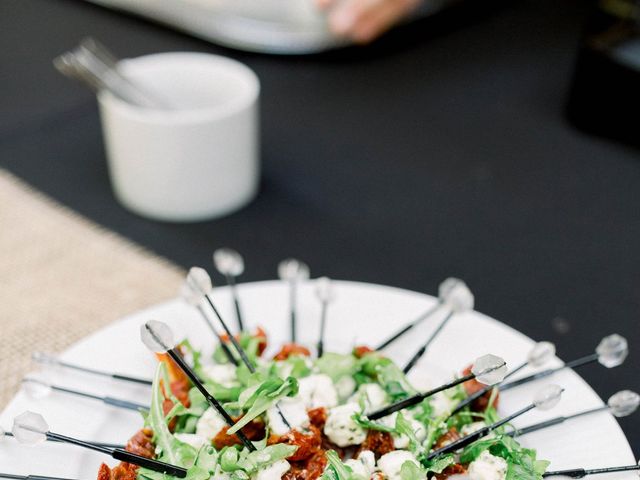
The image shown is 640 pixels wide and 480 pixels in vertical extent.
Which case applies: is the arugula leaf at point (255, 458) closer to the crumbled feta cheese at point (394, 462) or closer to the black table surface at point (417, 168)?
the crumbled feta cheese at point (394, 462)

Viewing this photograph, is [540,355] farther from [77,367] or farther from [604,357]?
[77,367]

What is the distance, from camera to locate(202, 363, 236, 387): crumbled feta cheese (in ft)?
1.70

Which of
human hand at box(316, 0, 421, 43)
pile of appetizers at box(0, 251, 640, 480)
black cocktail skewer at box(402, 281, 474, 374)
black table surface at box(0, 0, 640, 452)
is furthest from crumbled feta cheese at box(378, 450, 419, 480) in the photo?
human hand at box(316, 0, 421, 43)

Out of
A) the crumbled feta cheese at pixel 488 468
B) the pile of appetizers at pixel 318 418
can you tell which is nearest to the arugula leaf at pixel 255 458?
the pile of appetizers at pixel 318 418

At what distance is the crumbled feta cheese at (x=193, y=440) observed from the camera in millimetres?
469

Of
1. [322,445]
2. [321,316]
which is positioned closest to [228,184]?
[321,316]

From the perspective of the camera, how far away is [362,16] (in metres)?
1.09

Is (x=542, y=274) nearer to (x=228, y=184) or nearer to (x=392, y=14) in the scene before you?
(x=228, y=184)

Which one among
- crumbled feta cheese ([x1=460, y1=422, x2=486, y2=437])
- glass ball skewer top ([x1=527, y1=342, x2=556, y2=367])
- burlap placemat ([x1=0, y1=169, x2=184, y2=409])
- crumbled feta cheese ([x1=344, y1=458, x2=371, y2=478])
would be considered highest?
glass ball skewer top ([x1=527, y1=342, x2=556, y2=367])

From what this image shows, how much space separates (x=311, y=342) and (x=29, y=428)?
22cm

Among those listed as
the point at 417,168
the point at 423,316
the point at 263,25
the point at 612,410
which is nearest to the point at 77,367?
the point at 423,316

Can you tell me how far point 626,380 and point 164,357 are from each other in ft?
1.22

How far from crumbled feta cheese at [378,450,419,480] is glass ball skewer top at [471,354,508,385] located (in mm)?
65

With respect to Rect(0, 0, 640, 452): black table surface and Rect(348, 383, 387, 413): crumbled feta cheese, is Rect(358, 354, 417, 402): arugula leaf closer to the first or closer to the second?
Rect(348, 383, 387, 413): crumbled feta cheese
